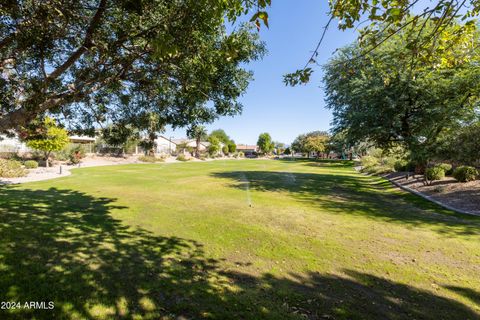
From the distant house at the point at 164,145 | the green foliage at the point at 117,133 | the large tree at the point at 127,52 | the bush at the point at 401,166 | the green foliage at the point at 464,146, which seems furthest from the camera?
the distant house at the point at 164,145

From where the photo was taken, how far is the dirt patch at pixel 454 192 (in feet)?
35.4

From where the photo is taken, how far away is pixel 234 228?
7.42 m

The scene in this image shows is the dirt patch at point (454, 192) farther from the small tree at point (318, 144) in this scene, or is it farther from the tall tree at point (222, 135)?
the tall tree at point (222, 135)

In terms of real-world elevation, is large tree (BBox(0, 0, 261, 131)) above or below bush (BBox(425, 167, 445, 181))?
above

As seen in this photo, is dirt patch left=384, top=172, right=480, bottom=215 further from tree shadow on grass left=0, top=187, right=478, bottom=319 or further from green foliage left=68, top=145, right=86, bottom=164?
green foliage left=68, top=145, right=86, bottom=164

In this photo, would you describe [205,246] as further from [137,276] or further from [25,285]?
[25,285]

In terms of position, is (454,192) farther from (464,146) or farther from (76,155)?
(76,155)

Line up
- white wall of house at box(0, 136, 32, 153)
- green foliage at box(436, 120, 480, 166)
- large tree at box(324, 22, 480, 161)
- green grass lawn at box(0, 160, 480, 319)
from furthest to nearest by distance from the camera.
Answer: white wall of house at box(0, 136, 32, 153) → large tree at box(324, 22, 480, 161) → green foliage at box(436, 120, 480, 166) → green grass lawn at box(0, 160, 480, 319)

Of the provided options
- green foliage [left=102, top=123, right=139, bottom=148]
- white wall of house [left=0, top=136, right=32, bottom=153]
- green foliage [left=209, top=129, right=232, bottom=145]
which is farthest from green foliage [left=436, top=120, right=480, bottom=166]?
green foliage [left=209, top=129, right=232, bottom=145]

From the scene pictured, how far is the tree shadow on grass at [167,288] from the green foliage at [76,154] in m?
30.4

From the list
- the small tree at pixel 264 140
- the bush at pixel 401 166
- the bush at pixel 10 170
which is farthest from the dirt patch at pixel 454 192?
the small tree at pixel 264 140

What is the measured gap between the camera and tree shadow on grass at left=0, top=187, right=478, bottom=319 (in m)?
3.53

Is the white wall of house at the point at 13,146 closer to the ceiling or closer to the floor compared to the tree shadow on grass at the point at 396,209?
closer to the ceiling

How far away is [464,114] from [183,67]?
652 inches
